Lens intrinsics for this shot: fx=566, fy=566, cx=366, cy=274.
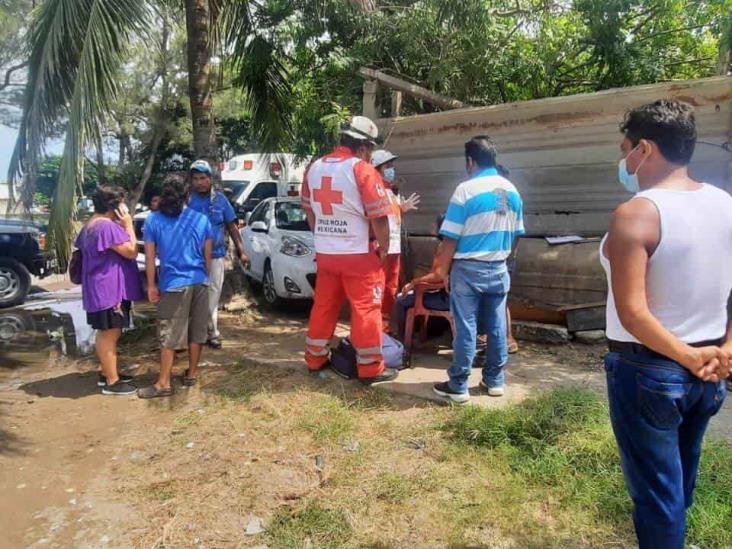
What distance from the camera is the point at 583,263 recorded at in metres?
5.61

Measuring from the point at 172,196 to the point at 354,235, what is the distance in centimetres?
152

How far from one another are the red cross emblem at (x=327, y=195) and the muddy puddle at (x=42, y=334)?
345 cm

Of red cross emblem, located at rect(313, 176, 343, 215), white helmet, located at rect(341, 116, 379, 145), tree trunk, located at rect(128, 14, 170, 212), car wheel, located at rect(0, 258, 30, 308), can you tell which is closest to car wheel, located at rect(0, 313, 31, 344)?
car wheel, located at rect(0, 258, 30, 308)

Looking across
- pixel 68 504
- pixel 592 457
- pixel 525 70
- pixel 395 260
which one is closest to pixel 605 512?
pixel 592 457

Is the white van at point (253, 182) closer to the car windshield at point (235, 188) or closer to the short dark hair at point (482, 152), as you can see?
the car windshield at point (235, 188)

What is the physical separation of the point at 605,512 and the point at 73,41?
5752 mm

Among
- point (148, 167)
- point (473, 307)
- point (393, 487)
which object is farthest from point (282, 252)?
point (148, 167)

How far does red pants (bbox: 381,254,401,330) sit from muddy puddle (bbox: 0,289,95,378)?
3225mm

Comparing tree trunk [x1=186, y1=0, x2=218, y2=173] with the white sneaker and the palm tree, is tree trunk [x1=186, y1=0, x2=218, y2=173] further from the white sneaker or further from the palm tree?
the white sneaker

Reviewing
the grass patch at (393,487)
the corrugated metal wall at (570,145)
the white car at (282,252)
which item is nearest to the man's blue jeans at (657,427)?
the grass patch at (393,487)

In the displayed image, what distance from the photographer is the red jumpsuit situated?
424cm

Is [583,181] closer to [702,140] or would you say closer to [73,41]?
[702,140]

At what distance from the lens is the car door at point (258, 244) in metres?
7.75

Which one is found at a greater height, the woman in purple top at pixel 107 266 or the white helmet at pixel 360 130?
the white helmet at pixel 360 130
